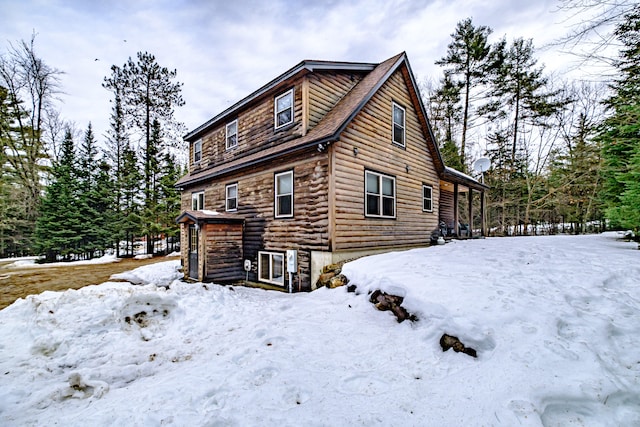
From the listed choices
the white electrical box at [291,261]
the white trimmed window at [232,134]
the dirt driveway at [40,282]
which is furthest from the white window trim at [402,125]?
the dirt driveway at [40,282]

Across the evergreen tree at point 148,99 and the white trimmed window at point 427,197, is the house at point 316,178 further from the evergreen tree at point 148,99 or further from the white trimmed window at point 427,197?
the evergreen tree at point 148,99

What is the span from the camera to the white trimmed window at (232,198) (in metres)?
10.7

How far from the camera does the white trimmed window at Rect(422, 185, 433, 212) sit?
11.3 metres

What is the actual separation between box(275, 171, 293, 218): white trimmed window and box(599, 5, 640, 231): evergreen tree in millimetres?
7896

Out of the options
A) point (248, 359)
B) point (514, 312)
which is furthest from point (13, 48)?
point (514, 312)

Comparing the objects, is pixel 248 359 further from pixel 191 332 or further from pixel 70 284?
pixel 70 284

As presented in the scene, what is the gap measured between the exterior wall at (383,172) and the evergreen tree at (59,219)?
20155mm

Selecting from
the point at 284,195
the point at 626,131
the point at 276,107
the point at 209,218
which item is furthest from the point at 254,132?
the point at 626,131

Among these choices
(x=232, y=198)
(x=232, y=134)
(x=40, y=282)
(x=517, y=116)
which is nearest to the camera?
(x=40, y=282)

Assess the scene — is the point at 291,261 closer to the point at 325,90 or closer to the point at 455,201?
the point at 325,90

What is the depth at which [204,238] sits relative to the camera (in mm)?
9023

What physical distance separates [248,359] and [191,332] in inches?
77.7

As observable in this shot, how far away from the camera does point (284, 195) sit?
870cm

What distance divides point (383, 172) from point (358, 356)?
6.86 meters
